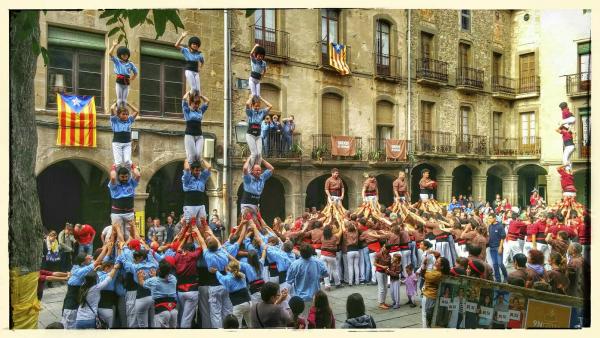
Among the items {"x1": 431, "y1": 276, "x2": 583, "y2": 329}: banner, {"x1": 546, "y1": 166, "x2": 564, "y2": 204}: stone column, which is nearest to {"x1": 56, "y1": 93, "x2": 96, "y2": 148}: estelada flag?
{"x1": 431, "y1": 276, "x2": 583, "y2": 329}: banner

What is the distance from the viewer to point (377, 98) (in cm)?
1105

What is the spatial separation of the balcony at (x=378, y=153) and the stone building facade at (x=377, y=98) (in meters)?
0.03

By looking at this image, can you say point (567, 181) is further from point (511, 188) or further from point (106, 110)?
A: point (106, 110)

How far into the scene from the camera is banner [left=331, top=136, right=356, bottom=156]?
10703mm

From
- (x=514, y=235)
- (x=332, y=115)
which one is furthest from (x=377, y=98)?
(x=514, y=235)

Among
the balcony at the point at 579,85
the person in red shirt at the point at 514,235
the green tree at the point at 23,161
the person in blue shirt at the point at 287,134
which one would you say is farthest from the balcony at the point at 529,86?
the green tree at the point at 23,161

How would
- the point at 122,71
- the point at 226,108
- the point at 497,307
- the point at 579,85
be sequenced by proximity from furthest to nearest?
the point at 226,108 → the point at 579,85 → the point at 122,71 → the point at 497,307

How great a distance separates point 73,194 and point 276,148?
385 cm

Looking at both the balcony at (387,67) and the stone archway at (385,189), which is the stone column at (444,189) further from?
the balcony at (387,67)

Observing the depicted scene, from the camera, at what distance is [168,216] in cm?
982

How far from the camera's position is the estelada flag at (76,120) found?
8688 millimetres

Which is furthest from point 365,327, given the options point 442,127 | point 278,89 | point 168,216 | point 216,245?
point 442,127

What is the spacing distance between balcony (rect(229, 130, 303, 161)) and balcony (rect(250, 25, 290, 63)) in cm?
166

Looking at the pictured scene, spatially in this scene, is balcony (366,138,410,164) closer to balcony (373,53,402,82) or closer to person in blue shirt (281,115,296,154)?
balcony (373,53,402,82)
